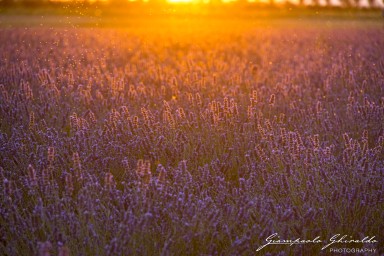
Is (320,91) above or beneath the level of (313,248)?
above

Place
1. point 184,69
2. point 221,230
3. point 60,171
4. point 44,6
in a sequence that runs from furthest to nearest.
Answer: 1. point 44,6
2. point 184,69
3. point 60,171
4. point 221,230

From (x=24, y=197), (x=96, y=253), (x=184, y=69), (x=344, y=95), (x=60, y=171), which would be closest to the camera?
(x=96, y=253)

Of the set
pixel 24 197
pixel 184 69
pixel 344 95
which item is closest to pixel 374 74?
pixel 344 95

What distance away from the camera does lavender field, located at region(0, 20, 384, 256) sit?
2207mm

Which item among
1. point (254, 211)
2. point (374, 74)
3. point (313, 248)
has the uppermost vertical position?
point (374, 74)

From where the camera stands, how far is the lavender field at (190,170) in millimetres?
2207

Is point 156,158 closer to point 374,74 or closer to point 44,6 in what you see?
point 374,74

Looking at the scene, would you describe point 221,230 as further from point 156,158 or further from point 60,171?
point 60,171

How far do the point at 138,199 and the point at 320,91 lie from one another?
2.99 metres

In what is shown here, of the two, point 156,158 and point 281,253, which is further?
point 156,158

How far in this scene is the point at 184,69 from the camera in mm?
5488

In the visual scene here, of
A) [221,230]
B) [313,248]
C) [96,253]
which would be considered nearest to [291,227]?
[313,248]

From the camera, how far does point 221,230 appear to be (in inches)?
91.1

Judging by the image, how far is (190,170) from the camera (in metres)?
3.01
